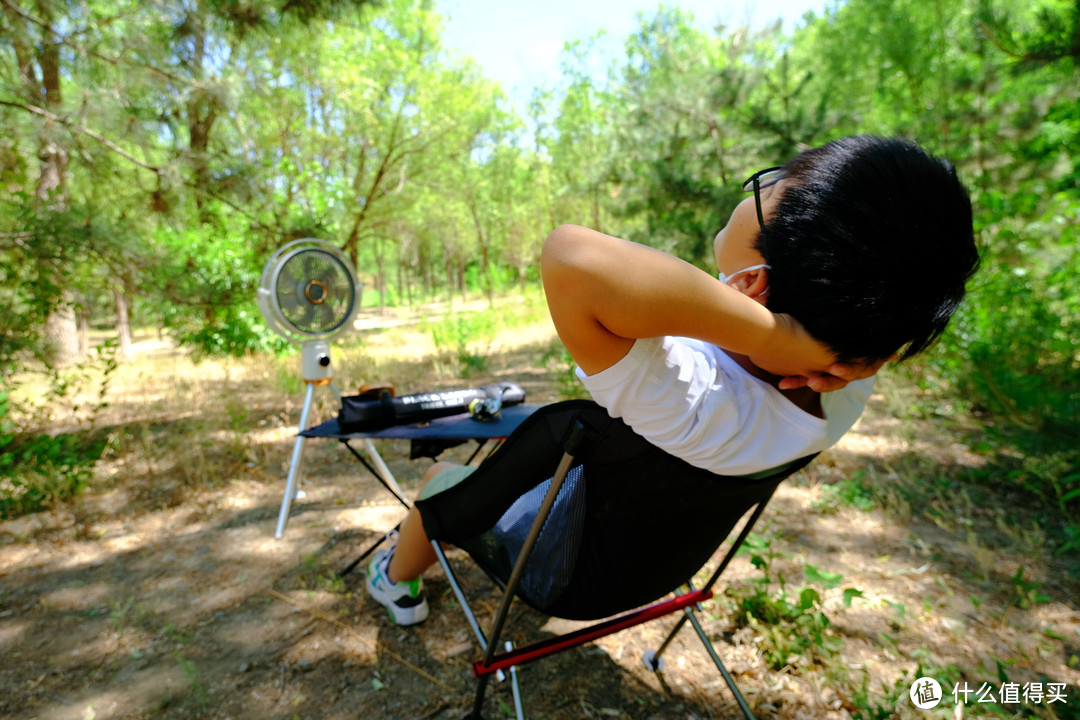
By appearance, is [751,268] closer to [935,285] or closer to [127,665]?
[935,285]

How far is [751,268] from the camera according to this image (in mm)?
942

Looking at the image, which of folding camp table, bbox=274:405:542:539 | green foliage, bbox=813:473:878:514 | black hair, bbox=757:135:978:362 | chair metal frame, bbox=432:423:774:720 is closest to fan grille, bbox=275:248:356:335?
folding camp table, bbox=274:405:542:539

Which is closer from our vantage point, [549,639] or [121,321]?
[549,639]

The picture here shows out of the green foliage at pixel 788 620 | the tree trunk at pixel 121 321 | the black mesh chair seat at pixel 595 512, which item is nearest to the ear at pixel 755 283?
the black mesh chair seat at pixel 595 512

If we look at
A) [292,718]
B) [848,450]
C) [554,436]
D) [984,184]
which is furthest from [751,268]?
[984,184]

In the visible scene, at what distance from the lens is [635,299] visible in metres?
0.72

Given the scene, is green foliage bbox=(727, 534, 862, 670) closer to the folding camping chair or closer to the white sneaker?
the folding camping chair

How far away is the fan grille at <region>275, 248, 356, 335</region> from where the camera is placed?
267 cm

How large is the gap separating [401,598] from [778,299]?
171 cm

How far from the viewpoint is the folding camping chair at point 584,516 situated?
103 centimetres

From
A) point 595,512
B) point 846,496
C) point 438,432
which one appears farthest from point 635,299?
point 846,496

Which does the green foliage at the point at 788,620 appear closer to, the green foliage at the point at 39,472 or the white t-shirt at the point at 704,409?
the white t-shirt at the point at 704,409

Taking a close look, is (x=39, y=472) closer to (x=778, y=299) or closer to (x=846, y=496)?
(x=778, y=299)
